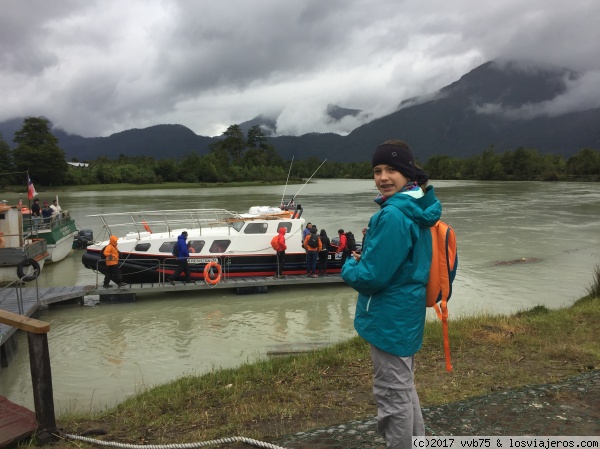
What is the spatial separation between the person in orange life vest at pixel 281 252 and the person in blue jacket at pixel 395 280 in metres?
13.3

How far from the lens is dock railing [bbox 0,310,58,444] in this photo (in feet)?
15.0

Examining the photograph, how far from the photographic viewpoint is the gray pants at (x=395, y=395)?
10.1 ft

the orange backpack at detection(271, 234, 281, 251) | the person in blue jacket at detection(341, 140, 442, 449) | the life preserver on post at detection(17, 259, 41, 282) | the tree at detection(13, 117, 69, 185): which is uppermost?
the tree at detection(13, 117, 69, 185)

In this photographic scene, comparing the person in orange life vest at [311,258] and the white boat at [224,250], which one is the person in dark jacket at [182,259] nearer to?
the white boat at [224,250]

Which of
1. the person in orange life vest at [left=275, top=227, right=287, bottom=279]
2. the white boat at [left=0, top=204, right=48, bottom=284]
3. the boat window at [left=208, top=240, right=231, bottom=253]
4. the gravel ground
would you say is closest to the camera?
the gravel ground

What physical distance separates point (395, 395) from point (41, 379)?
3507mm

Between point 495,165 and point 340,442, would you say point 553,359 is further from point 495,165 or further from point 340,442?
point 495,165

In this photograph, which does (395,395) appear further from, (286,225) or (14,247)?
(14,247)

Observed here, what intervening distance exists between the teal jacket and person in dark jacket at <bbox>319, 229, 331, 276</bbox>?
13.8 m

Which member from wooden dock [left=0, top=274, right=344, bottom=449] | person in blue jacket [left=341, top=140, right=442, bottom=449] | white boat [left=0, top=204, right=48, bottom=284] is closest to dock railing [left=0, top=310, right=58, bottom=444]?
person in blue jacket [left=341, top=140, right=442, bottom=449]

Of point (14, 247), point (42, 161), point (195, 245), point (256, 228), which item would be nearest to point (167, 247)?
point (195, 245)

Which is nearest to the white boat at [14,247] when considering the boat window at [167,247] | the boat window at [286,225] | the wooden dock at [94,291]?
the wooden dock at [94,291]

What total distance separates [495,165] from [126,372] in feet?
445

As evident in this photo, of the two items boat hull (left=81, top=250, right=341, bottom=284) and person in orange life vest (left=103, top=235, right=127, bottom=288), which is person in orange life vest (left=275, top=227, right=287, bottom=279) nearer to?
boat hull (left=81, top=250, right=341, bottom=284)
